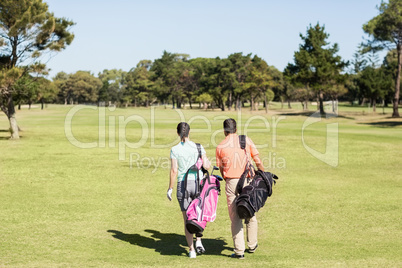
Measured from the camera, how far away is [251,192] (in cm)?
824

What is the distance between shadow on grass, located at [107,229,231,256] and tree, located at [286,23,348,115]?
7417cm

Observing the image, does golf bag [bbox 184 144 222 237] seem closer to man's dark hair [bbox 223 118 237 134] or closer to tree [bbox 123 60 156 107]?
man's dark hair [bbox 223 118 237 134]

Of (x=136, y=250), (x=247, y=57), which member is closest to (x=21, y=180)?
(x=136, y=250)

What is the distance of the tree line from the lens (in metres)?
35.5

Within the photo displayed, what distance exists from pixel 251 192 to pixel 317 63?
77.5 meters

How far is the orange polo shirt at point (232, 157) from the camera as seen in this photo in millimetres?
8414

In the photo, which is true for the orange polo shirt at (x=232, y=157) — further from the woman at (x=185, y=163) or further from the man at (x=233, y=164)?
the woman at (x=185, y=163)

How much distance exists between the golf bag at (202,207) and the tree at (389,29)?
64846mm

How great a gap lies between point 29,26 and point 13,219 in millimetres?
26600

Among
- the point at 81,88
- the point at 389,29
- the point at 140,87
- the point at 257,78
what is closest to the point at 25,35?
the point at 389,29

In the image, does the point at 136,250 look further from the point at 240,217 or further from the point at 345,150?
the point at 345,150

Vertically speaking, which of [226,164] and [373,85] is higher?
[373,85]

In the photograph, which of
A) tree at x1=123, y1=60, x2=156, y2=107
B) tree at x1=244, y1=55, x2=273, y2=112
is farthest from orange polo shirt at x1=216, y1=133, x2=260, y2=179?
tree at x1=123, y1=60, x2=156, y2=107

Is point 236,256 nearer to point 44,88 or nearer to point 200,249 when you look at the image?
point 200,249
